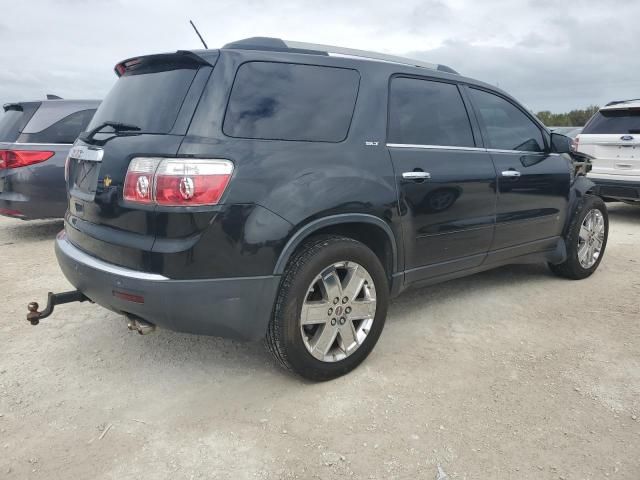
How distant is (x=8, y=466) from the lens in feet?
7.34

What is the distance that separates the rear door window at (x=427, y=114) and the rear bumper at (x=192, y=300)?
1296 mm

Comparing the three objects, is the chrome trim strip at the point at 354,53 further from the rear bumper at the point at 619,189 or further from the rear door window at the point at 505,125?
the rear bumper at the point at 619,189

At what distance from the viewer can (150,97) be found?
272 cm

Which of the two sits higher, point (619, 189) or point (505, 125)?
point (505, 125)

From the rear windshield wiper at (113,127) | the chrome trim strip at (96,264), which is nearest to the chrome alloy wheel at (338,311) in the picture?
the chrome trim strip at (96,264)

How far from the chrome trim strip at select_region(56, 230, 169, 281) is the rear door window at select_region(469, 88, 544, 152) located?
2.63 metres

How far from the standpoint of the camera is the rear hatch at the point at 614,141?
24.3ft

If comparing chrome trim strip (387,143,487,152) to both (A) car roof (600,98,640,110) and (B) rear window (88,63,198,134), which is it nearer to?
(B) rear window (88,63,198,134)

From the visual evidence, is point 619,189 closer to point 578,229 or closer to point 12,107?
point 578,229

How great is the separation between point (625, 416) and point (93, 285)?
9.07 feet

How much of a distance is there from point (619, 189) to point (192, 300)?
7159 mm

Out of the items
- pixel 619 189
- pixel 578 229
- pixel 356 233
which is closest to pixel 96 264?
pixel 356 233

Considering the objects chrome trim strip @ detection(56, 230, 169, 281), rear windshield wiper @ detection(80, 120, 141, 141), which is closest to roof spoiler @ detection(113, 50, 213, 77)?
rear windshield wiper @ detection(80, 120, 141, 141)

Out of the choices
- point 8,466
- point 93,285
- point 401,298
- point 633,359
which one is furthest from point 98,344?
point 633,359
